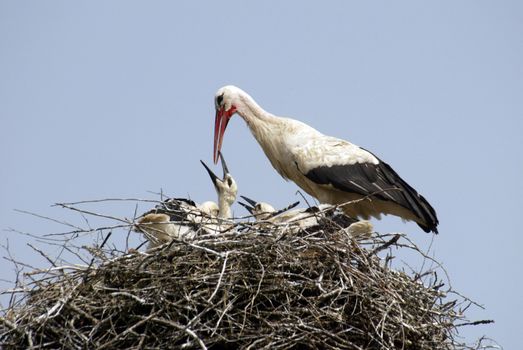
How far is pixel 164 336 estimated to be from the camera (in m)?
6.55

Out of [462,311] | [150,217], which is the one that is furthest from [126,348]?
[462,311]

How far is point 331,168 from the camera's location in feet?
30.4

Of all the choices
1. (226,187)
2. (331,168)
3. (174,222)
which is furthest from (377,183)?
(174,222)

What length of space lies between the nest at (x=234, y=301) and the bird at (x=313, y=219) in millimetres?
175

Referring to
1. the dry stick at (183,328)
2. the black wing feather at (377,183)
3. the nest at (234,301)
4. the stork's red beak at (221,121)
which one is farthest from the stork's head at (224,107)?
the dry stick at (183,328)

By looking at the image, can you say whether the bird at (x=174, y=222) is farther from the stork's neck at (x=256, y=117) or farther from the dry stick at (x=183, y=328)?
the stork's neck at (x=256, y=117)

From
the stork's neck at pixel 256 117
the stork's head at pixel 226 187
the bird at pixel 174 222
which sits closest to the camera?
the bird at pixel 174 222

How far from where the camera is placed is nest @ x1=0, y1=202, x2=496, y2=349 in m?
6.61

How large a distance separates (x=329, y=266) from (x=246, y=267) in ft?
1.72

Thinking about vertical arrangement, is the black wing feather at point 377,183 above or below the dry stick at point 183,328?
above

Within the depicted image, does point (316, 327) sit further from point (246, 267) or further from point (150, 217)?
point (150, 217)

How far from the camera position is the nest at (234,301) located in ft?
21.7

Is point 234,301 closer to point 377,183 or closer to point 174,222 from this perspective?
point 174,222

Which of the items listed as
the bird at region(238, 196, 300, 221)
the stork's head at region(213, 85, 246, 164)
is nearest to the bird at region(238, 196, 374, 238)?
the bird at region(238, 196, 300, 221)
